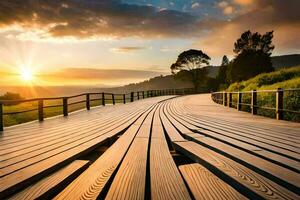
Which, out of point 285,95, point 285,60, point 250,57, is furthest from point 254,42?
point 285,60

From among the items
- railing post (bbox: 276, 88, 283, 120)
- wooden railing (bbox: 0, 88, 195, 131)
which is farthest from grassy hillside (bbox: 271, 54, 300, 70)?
railing post (bbox: 276, 88, 283, 120)

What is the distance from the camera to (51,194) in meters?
2.21

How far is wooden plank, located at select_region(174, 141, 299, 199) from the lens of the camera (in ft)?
6.64

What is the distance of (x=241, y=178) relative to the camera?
2.35m

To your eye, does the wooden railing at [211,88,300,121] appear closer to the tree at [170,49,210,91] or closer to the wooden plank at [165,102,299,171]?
the wooden plank at [165,102,299,171]

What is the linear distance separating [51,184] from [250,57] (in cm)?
5649

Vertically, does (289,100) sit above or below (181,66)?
below

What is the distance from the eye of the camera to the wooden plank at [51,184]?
214 centimetres

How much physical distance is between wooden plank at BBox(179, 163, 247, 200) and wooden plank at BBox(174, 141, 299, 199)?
0.07 metres

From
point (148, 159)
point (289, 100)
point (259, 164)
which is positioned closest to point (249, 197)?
point (259, 164)

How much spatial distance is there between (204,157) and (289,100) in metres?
9.03

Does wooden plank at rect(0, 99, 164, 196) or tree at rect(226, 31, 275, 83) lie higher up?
tree at rect(226, 31, 275, 83)

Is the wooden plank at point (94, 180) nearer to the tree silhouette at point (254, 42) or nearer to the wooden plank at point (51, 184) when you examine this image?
the wooden plank at point (51, 184)

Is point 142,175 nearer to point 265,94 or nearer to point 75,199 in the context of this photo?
point 75,199
